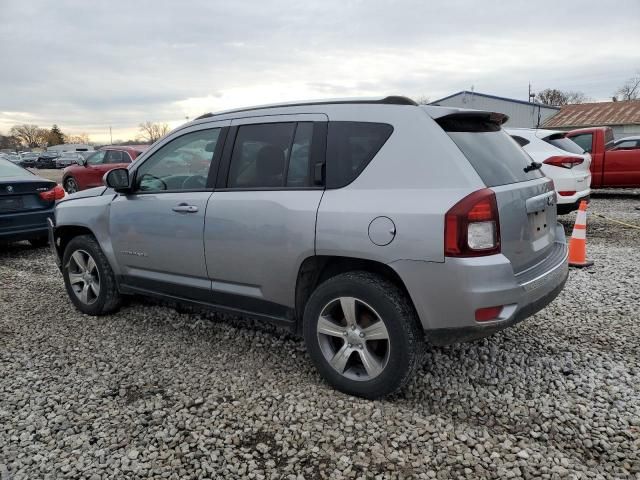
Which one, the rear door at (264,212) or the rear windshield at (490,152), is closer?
the rear windshield at (490,152)

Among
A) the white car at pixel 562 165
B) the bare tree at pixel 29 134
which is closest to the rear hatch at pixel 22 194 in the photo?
the white car at pixel 562 165

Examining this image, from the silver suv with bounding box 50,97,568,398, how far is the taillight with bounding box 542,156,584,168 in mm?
4872

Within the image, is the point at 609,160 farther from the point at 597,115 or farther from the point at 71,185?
the point at 597,115

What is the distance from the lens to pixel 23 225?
22.6ft

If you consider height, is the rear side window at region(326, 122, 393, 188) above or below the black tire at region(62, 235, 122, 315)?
above

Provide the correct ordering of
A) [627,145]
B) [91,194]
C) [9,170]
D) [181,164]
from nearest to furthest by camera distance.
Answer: [181,164] < [91,194] < [9,170] < [627,145]

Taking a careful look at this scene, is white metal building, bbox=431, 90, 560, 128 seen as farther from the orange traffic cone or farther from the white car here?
the orange traffic cone

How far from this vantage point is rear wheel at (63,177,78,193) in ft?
51.6

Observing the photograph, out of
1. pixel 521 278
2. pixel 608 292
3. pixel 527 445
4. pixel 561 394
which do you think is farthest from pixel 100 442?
pixel 608 292

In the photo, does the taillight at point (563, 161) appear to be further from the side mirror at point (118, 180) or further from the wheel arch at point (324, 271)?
the side mirror at point (118, 180)

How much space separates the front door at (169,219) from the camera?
11.8ft

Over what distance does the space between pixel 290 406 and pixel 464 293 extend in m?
1.24

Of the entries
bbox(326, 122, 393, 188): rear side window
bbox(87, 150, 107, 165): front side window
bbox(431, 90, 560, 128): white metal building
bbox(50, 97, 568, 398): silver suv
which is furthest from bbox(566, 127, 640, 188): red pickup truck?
bbox(431, 90, 560, 128): white metal building

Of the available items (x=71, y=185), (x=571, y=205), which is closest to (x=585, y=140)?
(x=571, y=205)
